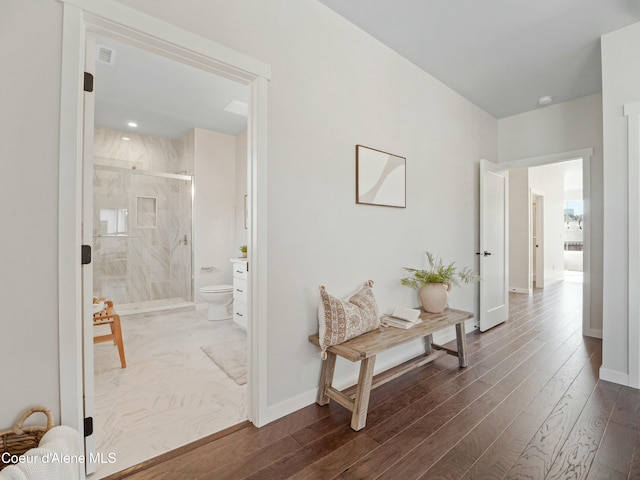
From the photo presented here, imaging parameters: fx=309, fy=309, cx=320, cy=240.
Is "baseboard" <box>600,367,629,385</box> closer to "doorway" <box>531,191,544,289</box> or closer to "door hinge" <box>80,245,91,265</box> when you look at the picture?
"door hinge" <box>80,245,91,265</box>

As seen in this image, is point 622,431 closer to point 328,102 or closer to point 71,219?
point 328,102

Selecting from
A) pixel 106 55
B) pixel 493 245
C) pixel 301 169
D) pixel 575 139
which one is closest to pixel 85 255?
pixel 301 169

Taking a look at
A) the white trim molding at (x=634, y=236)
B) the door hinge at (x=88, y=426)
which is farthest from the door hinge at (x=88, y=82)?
the white trim molding at (x=634, y=236)

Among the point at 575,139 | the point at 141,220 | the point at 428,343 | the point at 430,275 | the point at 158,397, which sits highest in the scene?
the point at 575,139

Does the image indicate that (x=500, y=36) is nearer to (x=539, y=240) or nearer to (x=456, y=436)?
(x=456, y=436)

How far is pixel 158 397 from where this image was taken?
2.15 metres

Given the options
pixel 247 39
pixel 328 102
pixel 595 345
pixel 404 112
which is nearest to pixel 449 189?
pixel 404 112

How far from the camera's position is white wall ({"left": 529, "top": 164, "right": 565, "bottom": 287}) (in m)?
6.90

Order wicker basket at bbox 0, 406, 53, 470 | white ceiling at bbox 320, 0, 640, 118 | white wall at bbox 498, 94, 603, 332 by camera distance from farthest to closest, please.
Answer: white wall at bbox 498, 94, 603, 332, white ceiling at bbox 320, 0, 640, 118, wicker basket at bbox 0, 406, 53, 470

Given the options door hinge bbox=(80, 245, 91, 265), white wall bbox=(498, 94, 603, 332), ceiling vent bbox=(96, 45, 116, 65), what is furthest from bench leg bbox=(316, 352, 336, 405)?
white wall bbox=(498, 94, 603, 332)

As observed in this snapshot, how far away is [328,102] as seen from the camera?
7.18 feet

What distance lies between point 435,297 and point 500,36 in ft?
7.18

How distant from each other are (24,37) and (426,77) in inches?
117

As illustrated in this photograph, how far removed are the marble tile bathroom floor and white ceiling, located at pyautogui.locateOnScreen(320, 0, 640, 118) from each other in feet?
9.31
